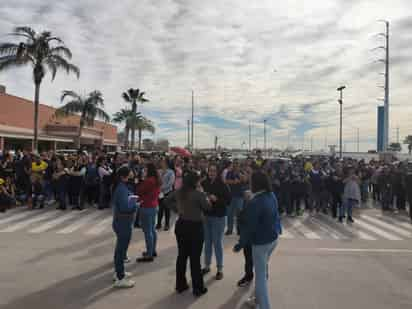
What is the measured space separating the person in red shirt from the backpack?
5726mm

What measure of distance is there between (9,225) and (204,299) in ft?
22.2

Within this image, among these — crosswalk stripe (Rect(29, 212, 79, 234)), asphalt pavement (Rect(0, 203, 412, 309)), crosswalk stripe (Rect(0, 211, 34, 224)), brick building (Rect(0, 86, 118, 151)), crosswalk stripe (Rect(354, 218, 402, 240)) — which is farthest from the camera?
brick building (Rect(0, 86, 118, 151))

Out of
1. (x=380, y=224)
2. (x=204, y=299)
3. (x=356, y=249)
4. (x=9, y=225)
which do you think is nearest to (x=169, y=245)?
(x=204, y=299)

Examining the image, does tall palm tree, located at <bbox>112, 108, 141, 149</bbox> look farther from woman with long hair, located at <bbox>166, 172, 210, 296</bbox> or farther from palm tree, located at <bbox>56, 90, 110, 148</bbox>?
woman with long hair, located at <bbox>166, 172, 210, 296</bbox>

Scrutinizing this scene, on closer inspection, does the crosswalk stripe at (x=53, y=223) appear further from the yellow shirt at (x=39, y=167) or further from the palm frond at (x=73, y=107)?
the palm frond at (x=73, y=107)

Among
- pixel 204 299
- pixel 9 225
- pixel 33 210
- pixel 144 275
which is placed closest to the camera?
pixel 204 299

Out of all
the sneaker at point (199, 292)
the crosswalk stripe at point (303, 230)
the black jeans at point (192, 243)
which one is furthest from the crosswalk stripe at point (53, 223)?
the crosswalk stripe at point (303, 230)

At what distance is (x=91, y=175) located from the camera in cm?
1080

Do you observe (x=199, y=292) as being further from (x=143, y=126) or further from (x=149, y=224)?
(x=143, y=126)

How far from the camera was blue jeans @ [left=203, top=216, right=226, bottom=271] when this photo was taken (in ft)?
17.0

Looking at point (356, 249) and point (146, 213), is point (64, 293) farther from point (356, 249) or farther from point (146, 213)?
point (356, 249)

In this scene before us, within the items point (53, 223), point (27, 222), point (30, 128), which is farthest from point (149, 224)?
point (30, 128)

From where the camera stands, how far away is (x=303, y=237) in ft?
26.1

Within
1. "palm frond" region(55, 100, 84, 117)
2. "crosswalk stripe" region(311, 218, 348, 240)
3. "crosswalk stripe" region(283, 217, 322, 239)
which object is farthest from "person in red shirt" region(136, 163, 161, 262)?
"palm frond" region(55, 100, 84, 117)
